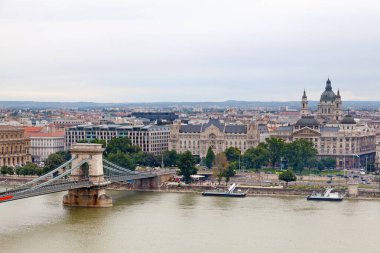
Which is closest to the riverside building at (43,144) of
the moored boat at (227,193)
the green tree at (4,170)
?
the green tree at (4,170)

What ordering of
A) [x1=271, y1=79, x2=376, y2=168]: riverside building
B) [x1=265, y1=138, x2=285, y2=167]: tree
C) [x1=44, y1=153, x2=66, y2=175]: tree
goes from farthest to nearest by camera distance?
[x1=271, y1=79, x2=376, y2=168]: riverside building → [x1=265, y1=138, x2=285, y2=167]: tree → [x1=44, y1=153, x2=66, y2=175]: tree

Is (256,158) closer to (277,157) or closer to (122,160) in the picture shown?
(277,157)

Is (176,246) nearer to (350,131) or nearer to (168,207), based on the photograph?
(168,207)

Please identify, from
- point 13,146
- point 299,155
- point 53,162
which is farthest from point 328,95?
point 53,162

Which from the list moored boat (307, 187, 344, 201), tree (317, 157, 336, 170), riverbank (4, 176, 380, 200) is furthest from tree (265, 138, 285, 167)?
moored boat (307, 187, 344, 201)

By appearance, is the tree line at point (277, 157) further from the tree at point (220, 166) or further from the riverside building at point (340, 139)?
the riverside building at point (340, 139)

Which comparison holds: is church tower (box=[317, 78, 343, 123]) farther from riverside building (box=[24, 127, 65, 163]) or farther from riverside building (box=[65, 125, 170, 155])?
riverside building (box=[24, 127, 65, 163])
